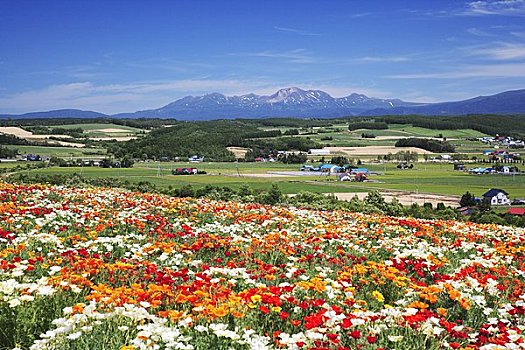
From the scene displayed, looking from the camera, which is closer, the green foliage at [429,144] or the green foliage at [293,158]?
the green foliage at [293,158]

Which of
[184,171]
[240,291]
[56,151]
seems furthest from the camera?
[56,151]

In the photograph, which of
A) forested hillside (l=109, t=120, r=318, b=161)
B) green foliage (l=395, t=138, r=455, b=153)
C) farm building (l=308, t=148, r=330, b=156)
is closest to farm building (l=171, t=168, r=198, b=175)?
forested hillside (l=109, t=120, r=318, b=161)

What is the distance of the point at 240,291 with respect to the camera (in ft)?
19.9

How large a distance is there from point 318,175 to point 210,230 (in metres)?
98.6

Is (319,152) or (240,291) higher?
(240,291)

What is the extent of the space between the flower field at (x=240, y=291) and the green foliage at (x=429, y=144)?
155767 millimetres

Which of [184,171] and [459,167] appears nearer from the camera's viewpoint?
Result: [184,171]

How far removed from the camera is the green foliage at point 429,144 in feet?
518

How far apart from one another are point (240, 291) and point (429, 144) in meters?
166

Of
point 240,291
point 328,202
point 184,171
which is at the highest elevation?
point 240,291

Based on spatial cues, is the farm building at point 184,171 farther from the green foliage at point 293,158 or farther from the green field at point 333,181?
the green foliage at point 293,158

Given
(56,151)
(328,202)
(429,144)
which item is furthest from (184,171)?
(429,144)

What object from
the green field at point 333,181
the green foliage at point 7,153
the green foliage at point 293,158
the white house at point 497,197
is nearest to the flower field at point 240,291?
the green field at point 333,181

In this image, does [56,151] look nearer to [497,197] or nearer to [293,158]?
[293,158]
